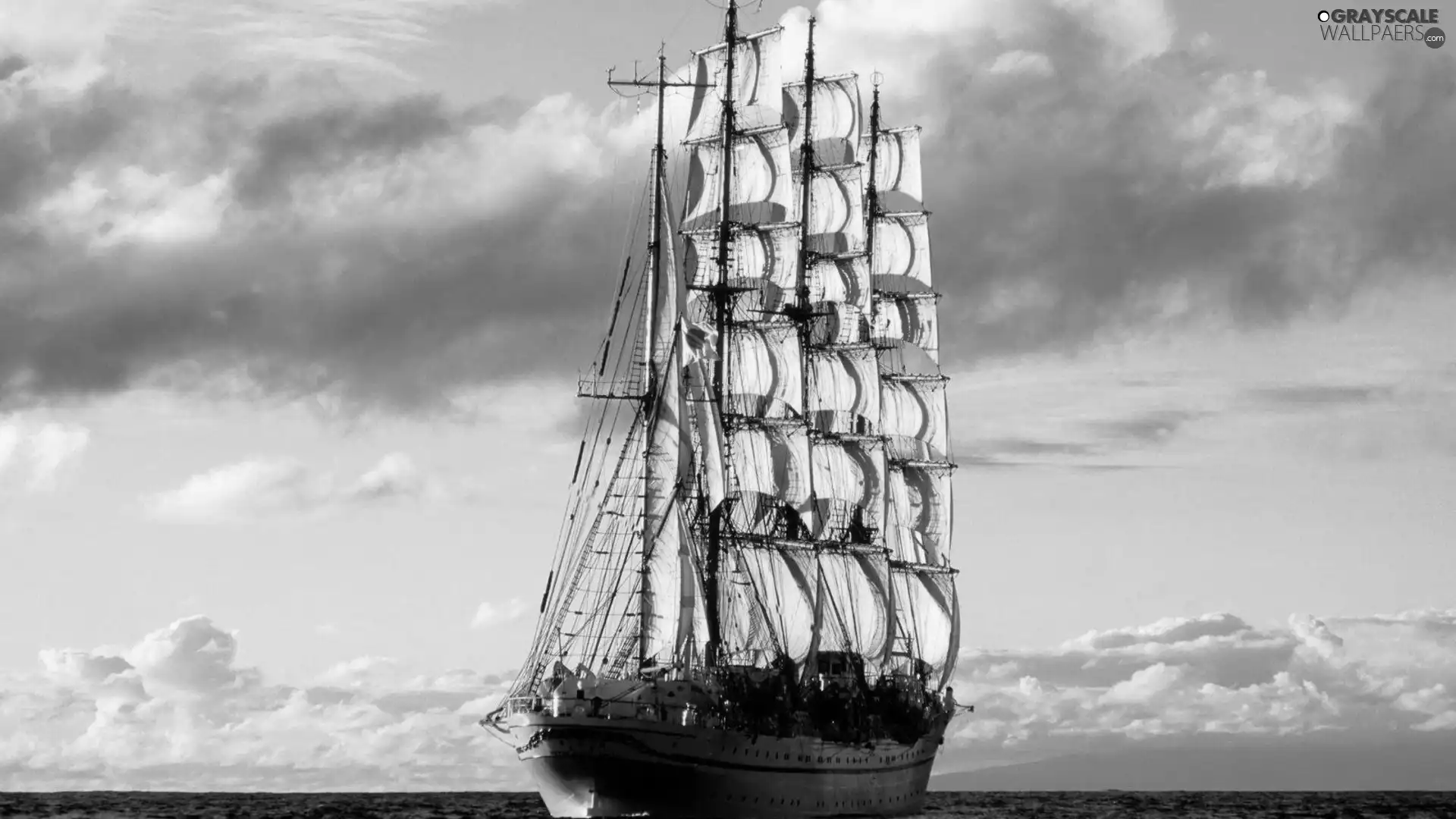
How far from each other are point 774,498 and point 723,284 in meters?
15.9

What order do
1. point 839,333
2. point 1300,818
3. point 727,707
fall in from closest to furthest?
1. point 727,707
2. point 839,333
3. point 1300,818

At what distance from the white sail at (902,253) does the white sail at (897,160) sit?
8.19 feet

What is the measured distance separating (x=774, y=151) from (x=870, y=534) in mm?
38861

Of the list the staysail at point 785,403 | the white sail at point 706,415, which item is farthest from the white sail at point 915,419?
the white sail at point 706,415

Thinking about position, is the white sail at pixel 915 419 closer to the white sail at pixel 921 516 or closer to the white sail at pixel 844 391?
the white sail at pixel 921 516

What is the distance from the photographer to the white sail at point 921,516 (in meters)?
166

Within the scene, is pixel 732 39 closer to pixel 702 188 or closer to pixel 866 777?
pixel 702 188

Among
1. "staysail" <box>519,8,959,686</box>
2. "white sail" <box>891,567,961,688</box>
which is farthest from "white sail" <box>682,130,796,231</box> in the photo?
"white sail" <box>891,567,961,688</box>

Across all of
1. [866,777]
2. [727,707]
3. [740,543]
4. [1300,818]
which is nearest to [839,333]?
[740,543]

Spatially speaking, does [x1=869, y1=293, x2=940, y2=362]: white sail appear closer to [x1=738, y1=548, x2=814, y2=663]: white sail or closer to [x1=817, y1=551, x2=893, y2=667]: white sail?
[x1=817, y1=551, x2=893, y2=667]: white sail

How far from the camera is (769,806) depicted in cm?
11162

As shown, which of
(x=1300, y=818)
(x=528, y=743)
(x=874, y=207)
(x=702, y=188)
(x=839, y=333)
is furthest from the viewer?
(x=1300, y=818)

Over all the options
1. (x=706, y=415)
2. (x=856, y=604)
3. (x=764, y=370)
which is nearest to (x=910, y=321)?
(x=856, y=604)

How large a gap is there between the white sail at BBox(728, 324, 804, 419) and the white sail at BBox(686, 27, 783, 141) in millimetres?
13492
